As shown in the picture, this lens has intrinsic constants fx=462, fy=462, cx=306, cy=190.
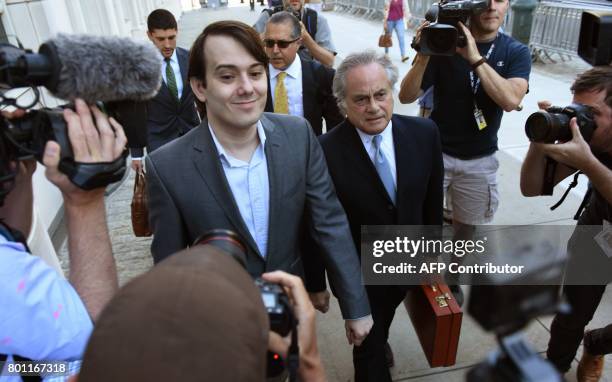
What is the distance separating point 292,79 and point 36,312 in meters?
2.60

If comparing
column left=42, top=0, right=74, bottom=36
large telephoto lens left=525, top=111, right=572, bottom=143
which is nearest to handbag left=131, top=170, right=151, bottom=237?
column left=42, top=0, right=74, bottom=36

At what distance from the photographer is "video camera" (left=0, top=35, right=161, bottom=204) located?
3.81 feet

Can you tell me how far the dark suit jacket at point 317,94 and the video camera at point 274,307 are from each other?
7.79ft

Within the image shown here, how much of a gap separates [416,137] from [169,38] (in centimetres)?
272

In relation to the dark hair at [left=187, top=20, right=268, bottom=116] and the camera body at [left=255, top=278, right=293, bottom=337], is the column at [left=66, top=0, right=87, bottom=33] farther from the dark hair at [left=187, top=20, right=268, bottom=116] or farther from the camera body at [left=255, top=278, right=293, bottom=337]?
the camera body at [left=255, top=278, right=293, bottom=337]

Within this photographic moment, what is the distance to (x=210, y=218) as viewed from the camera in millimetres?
1835

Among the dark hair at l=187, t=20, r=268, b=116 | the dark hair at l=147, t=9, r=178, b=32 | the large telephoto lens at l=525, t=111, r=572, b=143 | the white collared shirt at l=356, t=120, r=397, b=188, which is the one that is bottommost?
the white collared shirt at l=356, t=120, r=397, b=188

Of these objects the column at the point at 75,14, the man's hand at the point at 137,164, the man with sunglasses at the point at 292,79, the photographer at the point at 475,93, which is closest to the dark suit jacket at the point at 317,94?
the man with sunglasses at the point at 292,79

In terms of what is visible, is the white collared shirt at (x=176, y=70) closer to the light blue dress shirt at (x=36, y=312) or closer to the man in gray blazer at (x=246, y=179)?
the man in gray blazer at (x=246, y=179)

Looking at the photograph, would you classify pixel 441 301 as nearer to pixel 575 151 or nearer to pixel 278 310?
pixel 575 151

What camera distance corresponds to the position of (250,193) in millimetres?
1909

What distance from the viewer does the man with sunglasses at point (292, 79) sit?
11.0ft

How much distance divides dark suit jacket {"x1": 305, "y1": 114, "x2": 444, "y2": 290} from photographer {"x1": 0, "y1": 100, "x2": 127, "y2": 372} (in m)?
1.24

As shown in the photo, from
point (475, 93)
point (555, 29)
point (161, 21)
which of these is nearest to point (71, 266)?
point (475, 93)
